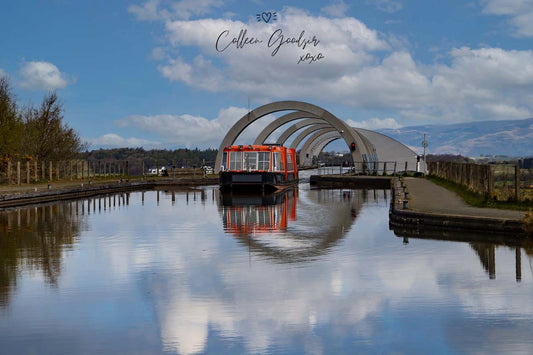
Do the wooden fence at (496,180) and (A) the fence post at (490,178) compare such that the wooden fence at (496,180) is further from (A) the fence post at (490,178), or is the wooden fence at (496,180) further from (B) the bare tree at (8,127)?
(B) the bare tree at (8,127)

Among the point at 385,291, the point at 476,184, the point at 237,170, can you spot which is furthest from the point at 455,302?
the point at 237,170

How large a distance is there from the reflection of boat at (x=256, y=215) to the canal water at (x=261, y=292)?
533mm

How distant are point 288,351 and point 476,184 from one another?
788 inches

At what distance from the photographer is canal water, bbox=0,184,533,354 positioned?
271 inches

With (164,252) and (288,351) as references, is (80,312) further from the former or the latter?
(164,252)

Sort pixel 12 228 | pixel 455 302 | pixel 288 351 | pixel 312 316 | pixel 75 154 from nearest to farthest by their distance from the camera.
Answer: pixel 288 351, pixel 312 316, pixel 455 302, pixel 12 228, pixel 75 154

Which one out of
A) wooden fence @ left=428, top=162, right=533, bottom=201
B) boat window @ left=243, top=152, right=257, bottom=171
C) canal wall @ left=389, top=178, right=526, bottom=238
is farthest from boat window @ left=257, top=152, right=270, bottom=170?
canal wall @ left=389, top=178, right=526, bottom=238

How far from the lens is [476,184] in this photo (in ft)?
82.1

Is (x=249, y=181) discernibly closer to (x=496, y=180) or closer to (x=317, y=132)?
(x=496, y=180)

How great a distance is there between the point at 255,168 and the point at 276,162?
1229 millimetres

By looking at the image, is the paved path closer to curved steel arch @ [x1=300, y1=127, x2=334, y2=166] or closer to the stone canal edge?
the stone canal edge

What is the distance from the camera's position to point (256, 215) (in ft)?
73.5

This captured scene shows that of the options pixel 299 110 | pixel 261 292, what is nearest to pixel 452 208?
pixel 261 292

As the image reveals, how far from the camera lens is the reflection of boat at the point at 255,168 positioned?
3591 cm
